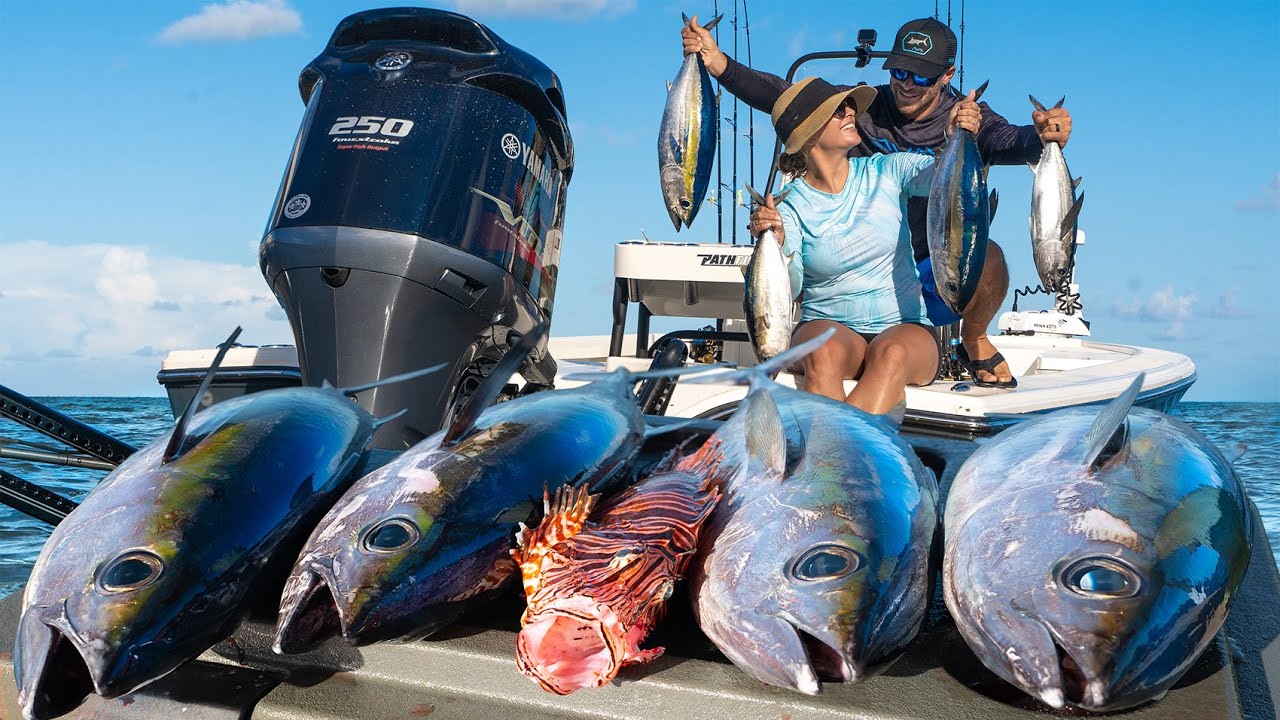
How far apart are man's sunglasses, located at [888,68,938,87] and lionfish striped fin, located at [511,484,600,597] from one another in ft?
11.1

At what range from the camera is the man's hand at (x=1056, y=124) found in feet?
12.1

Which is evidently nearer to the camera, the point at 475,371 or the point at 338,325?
the point at 338,325

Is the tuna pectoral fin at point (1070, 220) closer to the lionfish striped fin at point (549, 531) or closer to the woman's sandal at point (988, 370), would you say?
the woman's sandal at point (988, 370)

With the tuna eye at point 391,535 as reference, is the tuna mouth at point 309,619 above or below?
below

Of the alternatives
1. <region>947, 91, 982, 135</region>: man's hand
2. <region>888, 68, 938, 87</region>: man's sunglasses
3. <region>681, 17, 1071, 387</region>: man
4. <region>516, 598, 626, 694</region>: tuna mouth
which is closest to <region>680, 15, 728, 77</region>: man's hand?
<region>681, 17, 1071, 387</region>: man

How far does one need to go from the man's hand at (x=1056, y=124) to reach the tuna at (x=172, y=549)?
122 inches

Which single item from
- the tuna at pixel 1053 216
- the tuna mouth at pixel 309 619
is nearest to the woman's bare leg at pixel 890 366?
the tuna at pixel 1053 216

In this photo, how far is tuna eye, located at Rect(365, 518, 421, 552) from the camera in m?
1.45

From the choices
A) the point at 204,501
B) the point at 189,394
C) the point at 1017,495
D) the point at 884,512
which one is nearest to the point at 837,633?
the point at 884,512

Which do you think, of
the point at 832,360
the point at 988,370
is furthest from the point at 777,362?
the point at 988,370

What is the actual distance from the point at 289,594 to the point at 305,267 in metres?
2.31

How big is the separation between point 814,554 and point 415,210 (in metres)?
2.65

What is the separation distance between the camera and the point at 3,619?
1791 millimetres

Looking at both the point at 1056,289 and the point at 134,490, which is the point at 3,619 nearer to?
the point at 134,490
